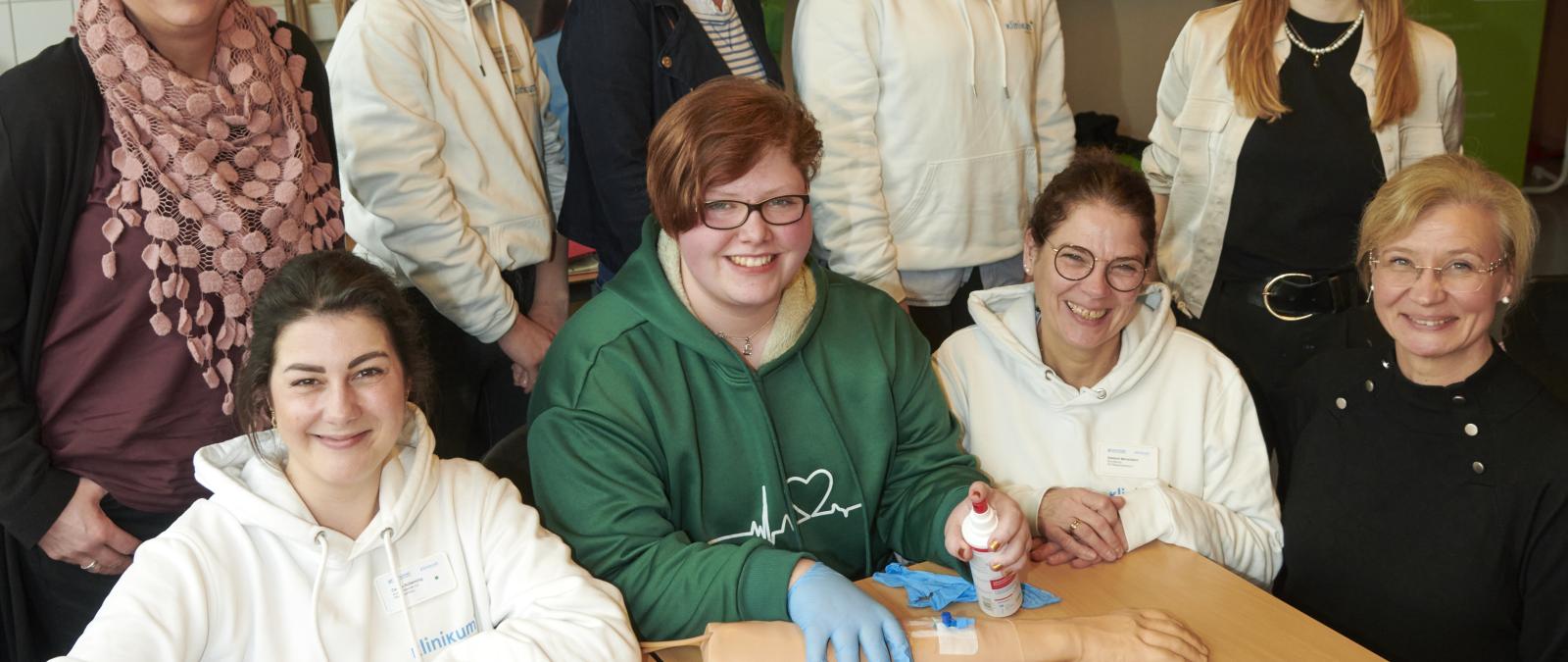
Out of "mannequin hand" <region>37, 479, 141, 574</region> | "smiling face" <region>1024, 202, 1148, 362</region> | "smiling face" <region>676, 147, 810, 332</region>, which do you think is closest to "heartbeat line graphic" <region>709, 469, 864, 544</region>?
"smiling face" <region>676, 147, 810, 332</region>

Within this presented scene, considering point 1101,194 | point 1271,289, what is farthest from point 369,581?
point 1271,289

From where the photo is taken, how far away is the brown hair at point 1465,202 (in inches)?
79.5

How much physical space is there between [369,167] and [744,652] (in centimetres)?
124

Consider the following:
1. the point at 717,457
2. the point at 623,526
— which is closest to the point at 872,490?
the point at 717,457

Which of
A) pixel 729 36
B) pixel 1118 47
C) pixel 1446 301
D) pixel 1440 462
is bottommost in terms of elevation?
pixel 1440 462

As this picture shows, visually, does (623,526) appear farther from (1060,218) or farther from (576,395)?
(1060,218)

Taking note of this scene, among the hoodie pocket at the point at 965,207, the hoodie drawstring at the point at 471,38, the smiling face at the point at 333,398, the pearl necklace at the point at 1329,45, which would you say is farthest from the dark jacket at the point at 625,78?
the pearl necklace at the point at 1329,45

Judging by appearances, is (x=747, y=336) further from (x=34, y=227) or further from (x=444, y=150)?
(x=34, y=227)

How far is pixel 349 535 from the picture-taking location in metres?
1.74

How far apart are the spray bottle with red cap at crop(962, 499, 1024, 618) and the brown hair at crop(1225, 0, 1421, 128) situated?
1.34 m

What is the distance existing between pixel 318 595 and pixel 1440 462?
5.43 feet

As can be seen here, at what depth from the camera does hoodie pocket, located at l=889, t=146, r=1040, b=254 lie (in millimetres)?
2705

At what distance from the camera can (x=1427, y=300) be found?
6.52 ft

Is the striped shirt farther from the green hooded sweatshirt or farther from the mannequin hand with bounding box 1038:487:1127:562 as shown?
the mannequin hand with bounding box 1038:487:1127:562
